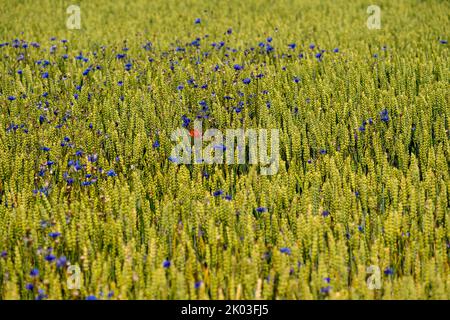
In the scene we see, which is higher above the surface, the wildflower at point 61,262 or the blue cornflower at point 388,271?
the wildflower at point 61,262

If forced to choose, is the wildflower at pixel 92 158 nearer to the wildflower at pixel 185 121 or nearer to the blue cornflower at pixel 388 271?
the wildflower at pixel 185 121

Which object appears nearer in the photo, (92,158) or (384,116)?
(92,158)

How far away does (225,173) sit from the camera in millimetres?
3811

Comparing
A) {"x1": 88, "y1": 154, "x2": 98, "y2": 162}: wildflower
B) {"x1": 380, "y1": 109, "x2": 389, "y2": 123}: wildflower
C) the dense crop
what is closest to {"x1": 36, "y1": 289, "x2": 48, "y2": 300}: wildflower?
the dense crop

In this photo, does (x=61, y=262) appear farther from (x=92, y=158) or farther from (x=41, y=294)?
(x=92, y=158)

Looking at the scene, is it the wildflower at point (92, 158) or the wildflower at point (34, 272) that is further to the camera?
the wildflower at point (92, 158)

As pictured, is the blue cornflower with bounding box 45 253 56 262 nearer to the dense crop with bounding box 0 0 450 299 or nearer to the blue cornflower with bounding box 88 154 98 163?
the dense crop with bounding box 0 0 450 299

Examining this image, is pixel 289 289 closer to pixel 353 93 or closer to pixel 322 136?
pixel 322 136

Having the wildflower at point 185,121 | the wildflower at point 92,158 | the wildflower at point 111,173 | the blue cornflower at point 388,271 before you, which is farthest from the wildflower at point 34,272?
the wildflower at point 185,121

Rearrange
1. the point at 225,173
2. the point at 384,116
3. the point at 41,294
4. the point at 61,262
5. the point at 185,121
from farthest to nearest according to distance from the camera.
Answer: the point at 185,121
the point at 384,116
the point at 225,173
the point at 61,262
the point at 41,294

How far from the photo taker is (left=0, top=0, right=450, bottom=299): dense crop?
2.63m

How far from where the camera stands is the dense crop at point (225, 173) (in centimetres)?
263

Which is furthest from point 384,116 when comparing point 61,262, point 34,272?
point 34,272
